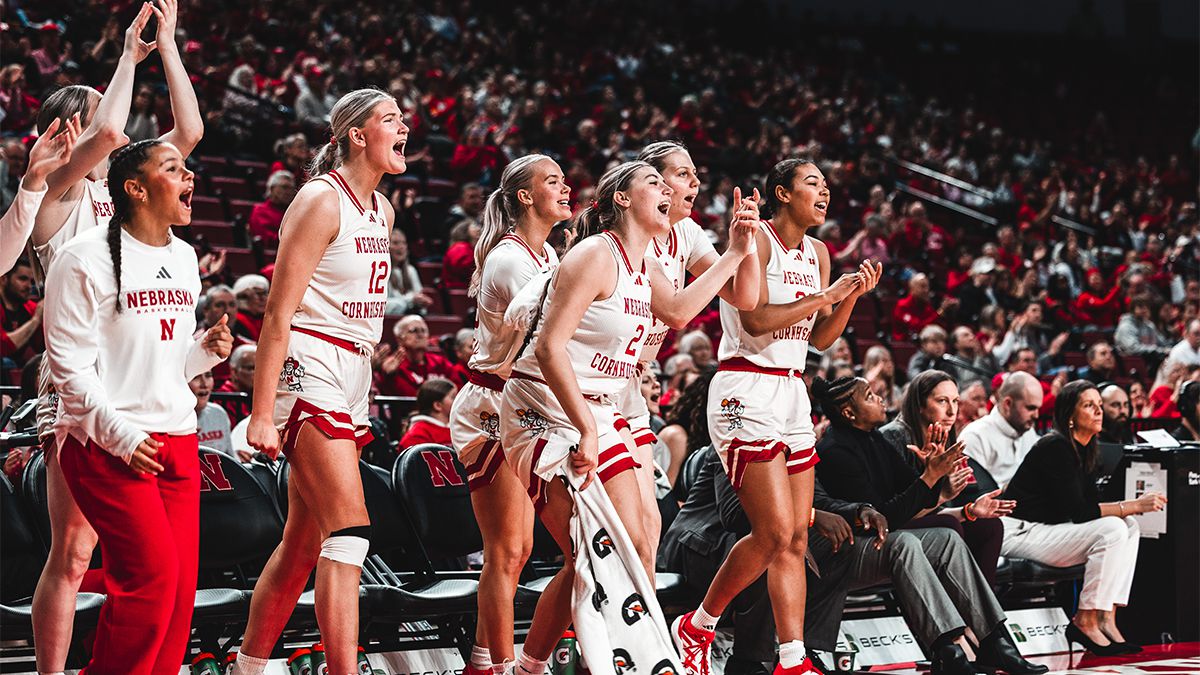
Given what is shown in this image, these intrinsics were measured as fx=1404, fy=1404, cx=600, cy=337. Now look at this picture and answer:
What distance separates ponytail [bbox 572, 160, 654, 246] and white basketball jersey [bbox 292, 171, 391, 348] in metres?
0.63

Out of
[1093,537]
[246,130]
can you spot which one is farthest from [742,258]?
[246,130]

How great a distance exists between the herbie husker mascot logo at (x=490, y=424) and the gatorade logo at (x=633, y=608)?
830 millimetres

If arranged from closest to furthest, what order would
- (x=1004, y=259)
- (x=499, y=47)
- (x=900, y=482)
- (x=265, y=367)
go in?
(x=265, y=367) → (x=900, y=482) → (x=1004, y=259) → (x=499, y=47)

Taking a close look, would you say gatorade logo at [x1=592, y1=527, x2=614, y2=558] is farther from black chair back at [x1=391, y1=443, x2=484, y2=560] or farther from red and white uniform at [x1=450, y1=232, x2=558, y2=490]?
black chair back at [x1=391, y1=443, x2=484, y2=560]

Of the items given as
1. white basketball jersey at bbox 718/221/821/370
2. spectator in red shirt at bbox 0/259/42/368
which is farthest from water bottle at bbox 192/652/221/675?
spectator in red shirt at bbox 0/259/42/368

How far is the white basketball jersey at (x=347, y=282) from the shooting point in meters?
3.91

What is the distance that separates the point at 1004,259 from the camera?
1470cm

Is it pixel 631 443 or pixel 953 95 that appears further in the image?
pixel 953 95

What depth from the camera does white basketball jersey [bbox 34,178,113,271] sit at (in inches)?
153

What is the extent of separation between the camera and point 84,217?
3941mm

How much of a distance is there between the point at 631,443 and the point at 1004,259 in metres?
11.2

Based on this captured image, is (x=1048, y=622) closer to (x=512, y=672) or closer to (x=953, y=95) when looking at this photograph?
(x=512, y=672)

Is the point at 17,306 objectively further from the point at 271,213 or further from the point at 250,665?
the point at 250,665

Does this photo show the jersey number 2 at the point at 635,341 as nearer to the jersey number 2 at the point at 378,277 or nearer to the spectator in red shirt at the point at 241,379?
the jersey number 2 at the point at 378,277
